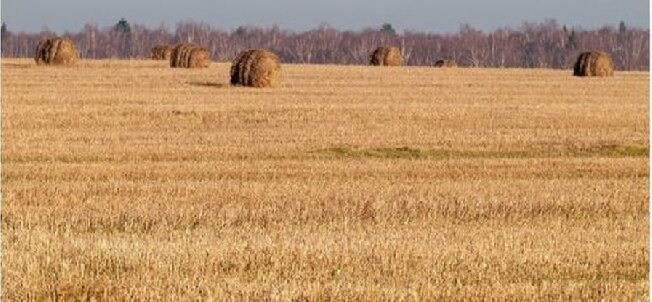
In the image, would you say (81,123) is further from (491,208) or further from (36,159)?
(491,208)

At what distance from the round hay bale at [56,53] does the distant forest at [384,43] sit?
69.8 m

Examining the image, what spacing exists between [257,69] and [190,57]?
13.4m

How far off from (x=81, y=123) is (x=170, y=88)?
10104 millimetres

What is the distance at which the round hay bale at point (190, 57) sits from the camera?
48.0 meters

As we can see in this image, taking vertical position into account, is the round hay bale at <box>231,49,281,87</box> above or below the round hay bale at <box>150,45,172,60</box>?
above

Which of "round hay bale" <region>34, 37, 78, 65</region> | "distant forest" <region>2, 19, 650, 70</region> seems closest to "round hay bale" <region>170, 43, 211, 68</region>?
"round hay bale" <region>34, 37, 78, 65</region>

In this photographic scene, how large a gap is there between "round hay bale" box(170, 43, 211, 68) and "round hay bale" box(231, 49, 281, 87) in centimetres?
1248

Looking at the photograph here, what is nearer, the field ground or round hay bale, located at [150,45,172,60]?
the field ground

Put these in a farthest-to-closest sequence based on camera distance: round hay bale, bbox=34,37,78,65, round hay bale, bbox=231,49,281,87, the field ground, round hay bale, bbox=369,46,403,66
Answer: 1. round hay bale, bbox=369,46,403,66
2. round hay bale, bbox=34,37,78,65
3. round hay bale, bbox=231,49,281,87
4. the field ground

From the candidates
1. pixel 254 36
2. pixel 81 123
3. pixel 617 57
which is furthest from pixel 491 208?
pixel 254 36

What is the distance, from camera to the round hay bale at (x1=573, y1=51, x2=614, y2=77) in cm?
4678

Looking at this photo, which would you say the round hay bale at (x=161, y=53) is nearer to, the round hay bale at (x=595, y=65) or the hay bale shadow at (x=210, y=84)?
the round hay bale at (x=595, y=65)

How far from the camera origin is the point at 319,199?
13.6m

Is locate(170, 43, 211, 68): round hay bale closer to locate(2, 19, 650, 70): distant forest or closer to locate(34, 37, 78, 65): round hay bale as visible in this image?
locate(34, 37, 78, 65): round hay bale
